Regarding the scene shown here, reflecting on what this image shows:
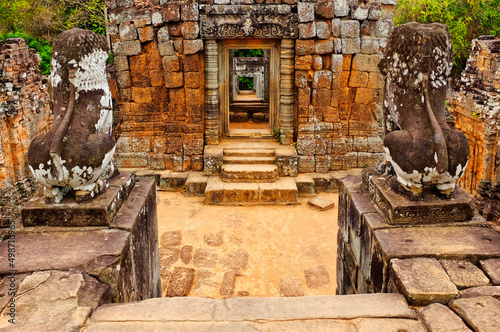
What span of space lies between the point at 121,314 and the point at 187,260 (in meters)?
3.74

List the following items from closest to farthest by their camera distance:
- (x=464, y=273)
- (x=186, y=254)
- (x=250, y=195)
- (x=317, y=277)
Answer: (x=464, y=273), (x=317, y=277), (x=186, y=254), (x=250, y=195)

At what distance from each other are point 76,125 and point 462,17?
585 inches

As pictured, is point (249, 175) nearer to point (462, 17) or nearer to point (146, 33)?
point (146, 33)

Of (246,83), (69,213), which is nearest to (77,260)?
(69,213)

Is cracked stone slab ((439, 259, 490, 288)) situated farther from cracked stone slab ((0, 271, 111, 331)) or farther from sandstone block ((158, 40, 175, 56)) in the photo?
sandstone block ((158, 40, 175, 56))

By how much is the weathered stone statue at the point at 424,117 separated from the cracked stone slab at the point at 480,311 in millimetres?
1053

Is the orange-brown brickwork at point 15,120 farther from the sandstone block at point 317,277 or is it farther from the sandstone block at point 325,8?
the sandstone block at point 325,8

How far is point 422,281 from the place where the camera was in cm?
286

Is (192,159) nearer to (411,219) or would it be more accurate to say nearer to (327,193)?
(327,193)

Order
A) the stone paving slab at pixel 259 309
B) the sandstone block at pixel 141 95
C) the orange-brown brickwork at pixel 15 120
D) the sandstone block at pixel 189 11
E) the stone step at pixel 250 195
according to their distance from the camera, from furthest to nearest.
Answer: the sandstone block at pixel 141 95 < the sandstone block at pixel 189 11 < the stone step at pixel 250 195 < the orange-brown brickwork at pixel 15 120 < the stone paving slab at pixel 259 309

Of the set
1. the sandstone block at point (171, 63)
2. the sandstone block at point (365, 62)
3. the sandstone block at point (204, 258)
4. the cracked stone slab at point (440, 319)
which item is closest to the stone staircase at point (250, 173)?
the sandstone block at point (171, 63)

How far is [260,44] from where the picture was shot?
31.8ft

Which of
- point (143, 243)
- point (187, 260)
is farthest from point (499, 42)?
point (143, 243)

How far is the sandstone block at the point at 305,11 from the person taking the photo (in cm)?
892
